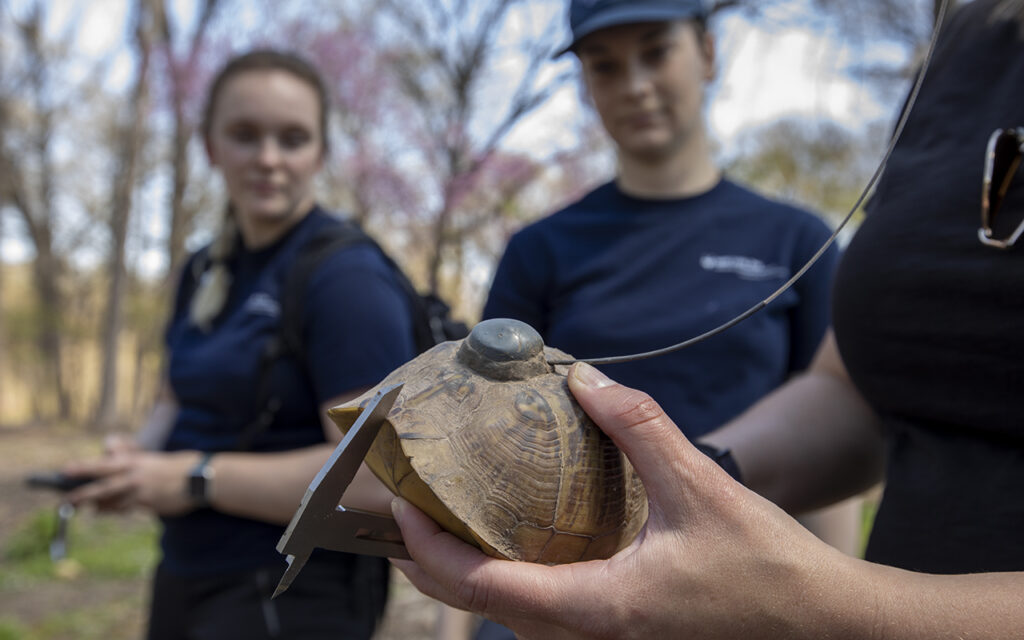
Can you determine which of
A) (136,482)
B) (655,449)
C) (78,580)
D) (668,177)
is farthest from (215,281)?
(78,580)

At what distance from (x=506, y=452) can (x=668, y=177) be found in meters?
1.39

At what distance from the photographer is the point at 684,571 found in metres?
0.96

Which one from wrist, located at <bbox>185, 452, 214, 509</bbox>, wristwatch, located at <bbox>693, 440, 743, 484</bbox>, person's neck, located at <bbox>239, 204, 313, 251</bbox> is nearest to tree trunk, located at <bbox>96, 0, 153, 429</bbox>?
person's neck, located at <bbox>239, 204, 313, 251</bbox>

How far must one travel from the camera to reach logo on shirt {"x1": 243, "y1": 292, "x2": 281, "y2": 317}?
222 cm

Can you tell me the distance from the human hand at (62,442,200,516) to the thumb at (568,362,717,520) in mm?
1639

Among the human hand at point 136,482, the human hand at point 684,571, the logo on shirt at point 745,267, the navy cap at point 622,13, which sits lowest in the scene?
the human hand at point 136,482

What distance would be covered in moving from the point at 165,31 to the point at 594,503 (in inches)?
516

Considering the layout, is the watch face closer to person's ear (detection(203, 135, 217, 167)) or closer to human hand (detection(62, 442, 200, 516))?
human hand (detection(62, 442, 200, 516))

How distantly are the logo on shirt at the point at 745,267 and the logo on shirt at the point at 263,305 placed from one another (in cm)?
128

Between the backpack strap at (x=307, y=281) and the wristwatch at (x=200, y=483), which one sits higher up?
the backpack strap at (x=307, y=281)

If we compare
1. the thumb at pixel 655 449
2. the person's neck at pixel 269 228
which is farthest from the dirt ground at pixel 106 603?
the thumb at pixel 655 449

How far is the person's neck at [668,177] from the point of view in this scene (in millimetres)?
2275

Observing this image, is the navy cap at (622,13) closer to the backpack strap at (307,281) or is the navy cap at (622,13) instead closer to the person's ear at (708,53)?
the person's ear at (708,53)

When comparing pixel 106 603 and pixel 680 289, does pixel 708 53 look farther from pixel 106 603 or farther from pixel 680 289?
pixel 106 603
